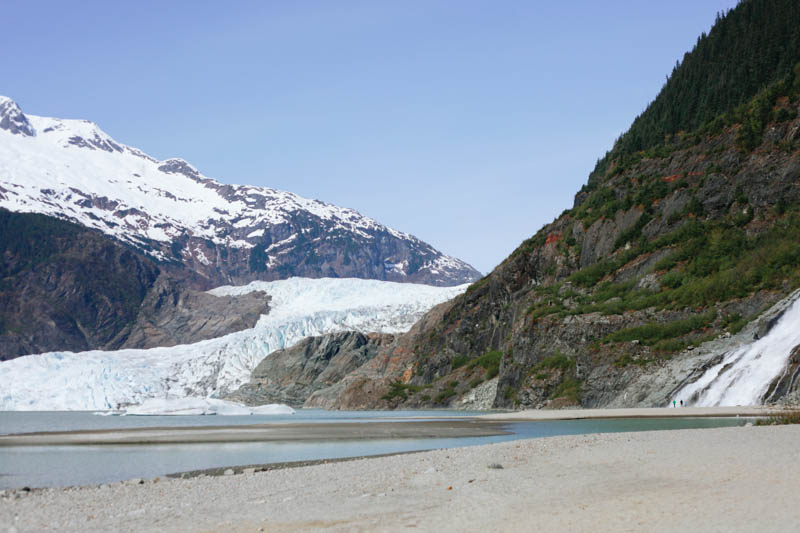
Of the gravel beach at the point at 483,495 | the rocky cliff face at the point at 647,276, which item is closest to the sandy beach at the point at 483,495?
the gravel beach at the point at 483,495

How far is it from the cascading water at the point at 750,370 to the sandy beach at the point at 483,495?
69.7 feet

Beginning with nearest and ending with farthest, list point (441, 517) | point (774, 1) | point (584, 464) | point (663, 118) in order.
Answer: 1. point (441, 517)
2. point (584, 464)
3. point (774, 1)
4. point (663, 118)

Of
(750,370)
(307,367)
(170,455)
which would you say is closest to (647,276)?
(750,370)

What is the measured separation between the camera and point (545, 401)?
202 feet

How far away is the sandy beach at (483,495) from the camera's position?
11.1 meters

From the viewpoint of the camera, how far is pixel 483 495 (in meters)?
13.9

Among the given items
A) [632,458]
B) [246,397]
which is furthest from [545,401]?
[246,397]

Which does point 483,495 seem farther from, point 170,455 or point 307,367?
point 307,367

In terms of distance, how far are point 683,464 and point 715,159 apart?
62.1 meters

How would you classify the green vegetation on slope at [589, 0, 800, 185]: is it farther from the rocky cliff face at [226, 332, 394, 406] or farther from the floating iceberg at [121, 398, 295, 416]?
the rocky cliff face at [226, 332, 394, 406]

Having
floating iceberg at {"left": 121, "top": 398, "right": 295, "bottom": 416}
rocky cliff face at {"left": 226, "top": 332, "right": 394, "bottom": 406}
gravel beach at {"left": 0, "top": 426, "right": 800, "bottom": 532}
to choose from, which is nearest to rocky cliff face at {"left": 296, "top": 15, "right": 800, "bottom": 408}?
floating iceberg at {"left": 121, "top": 398, "right": 295, "bottom": 416}

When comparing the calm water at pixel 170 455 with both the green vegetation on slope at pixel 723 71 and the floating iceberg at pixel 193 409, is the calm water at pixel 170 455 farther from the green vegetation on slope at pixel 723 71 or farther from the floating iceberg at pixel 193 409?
the green vegetation on slope at pixel 723 71

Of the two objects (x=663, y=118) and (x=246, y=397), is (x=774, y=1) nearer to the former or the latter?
(x=663, y=118)

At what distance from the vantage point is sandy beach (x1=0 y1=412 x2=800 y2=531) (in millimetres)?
11133
